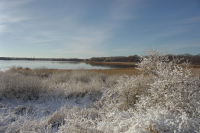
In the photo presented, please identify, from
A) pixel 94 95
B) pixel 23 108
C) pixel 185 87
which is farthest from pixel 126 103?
pixel 23 108

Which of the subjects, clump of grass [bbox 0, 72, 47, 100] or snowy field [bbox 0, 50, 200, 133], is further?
clump of grass [bbox 0, 72, 47, 100]

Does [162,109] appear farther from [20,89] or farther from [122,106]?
[20,89]

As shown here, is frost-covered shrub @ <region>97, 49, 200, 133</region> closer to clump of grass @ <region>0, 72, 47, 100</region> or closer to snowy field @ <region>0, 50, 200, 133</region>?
snowy field @ <region>0, 50, 200, 133</region>

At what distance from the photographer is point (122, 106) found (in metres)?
3.89

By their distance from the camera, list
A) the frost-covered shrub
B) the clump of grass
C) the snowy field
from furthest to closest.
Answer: the clump of grass → the snowy field → the frost-covered shrub

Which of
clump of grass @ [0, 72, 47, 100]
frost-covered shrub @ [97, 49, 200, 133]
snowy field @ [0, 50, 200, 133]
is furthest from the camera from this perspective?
clump of grass @ [0, 72, 47, 100]

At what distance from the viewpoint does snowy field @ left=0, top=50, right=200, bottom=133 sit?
2121 millimetres

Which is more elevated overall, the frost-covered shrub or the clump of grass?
the frost-covered shrub

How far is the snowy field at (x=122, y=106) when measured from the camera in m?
2.12

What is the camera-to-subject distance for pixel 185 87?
8.96ft

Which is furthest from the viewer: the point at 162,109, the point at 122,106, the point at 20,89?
the point at 20,89

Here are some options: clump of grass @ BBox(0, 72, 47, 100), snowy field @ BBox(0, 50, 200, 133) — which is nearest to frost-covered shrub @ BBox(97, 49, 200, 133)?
snowy field @ BBox(0, 50, 200, 133)

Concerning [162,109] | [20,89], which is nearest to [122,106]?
[162,109]

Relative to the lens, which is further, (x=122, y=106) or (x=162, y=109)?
(x=122, y=106)
